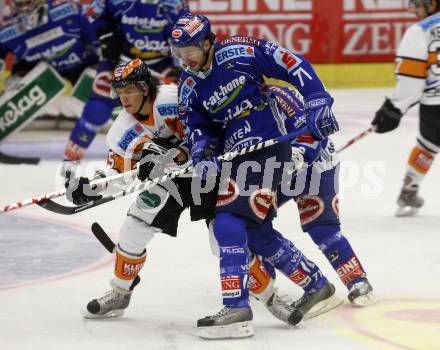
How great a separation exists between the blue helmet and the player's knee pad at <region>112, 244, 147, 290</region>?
73 cm

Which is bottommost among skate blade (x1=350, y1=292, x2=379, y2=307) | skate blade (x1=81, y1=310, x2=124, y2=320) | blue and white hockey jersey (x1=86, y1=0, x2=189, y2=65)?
blue and white hockey jersey (x1=86, y1=0, x2=189, y2=65)

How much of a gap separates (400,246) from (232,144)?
1.61m

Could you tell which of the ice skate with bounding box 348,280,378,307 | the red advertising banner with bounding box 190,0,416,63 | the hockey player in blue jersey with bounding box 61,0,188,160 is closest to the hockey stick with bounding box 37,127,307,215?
the ice skate with bounding box 348,280,378,307

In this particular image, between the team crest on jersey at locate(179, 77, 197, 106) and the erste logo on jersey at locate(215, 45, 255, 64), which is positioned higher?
the erste logo on jersey at locate(215, 45, 255, 64)

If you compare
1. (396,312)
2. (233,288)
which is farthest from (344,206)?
(233,288)

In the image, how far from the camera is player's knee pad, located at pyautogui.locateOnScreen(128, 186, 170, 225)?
3.88 meters

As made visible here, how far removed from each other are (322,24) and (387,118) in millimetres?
5001

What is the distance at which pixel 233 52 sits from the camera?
3834 mm

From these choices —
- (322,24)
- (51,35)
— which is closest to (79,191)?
(51,35)

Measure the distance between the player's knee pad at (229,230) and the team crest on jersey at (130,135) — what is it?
Answer: 1.38ft

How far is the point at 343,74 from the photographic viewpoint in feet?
35.2

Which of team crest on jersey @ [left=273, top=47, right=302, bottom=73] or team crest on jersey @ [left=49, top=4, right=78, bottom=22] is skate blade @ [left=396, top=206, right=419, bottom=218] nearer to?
team crest on jersey @ [left=273, top=47, right=302, bottom=73]

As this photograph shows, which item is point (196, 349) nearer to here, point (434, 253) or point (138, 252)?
point (138, 252)

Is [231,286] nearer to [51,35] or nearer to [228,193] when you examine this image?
[228,193]
